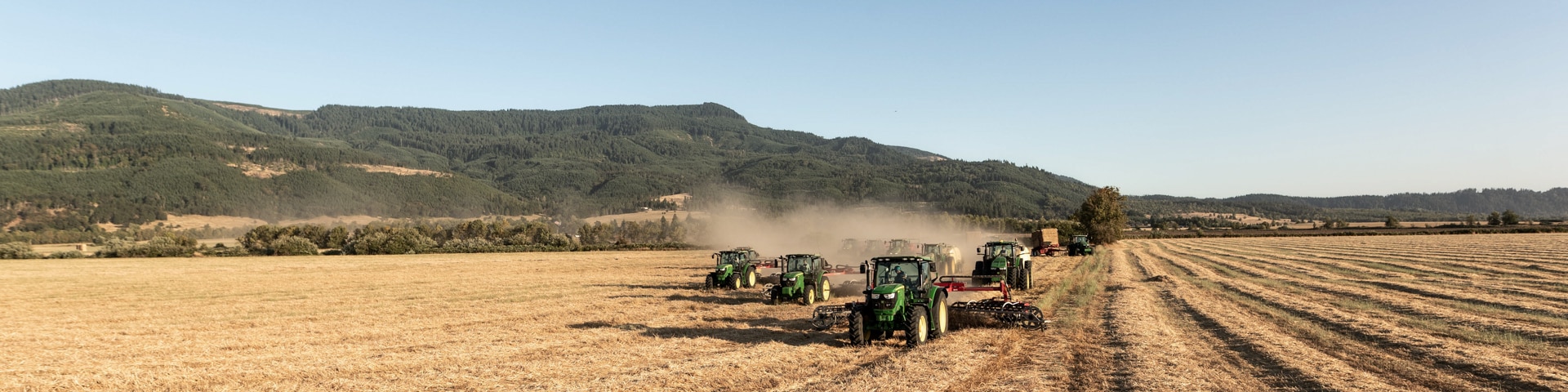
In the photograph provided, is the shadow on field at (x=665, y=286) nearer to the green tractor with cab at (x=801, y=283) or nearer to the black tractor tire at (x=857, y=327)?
the green tractor with cab at (x=801, y=283)

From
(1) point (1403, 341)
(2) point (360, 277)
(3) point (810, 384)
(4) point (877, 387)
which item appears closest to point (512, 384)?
(3) point (810, 384)

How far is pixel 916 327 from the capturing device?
13945mm

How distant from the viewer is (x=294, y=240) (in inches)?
2753

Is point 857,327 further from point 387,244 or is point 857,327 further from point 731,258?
point 387,244

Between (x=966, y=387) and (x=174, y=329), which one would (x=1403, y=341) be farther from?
(x=174, y=329)

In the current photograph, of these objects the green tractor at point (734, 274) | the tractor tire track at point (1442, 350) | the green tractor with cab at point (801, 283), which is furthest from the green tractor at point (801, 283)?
the tractor tire track at point (1442, 350)

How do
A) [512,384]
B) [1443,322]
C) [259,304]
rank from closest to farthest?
[512,384] → [1443,322] → [259,304]

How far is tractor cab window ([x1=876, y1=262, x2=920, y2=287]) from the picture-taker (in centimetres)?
1545

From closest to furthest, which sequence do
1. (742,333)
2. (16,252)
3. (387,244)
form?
(742,333) < (16,252) < (387,244)

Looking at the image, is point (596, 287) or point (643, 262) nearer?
point (596, 287)

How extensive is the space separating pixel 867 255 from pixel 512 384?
32785mm

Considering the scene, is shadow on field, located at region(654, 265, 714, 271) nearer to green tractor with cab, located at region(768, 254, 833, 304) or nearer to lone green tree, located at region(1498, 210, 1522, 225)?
green tractor with cab, located at region(768, 254, 833, 304)

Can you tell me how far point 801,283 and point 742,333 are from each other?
6573 mm

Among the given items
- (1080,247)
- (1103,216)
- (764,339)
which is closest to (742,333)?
(764,339)
